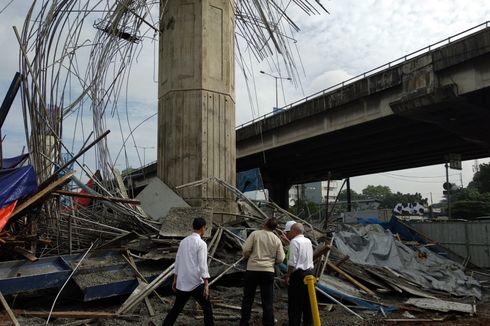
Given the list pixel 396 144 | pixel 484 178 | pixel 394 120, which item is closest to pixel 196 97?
pixel 394 120

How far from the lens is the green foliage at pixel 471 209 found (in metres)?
43.6

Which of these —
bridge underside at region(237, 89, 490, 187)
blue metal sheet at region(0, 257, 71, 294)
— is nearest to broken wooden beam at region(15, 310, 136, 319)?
blue metal sheet at region(0, 257, 71, 294)

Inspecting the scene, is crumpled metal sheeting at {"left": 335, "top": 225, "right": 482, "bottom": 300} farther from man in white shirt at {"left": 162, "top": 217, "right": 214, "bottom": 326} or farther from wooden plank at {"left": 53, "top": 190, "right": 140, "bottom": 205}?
man in white shirt at {"left": 162, "top": 217, "right": 214, "bottom": 326}

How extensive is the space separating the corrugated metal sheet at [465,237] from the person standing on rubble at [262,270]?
39.2 ft

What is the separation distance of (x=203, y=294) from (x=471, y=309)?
4652 millimetres

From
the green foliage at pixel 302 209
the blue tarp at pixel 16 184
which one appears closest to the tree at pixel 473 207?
the green foliage at pixel 302 209

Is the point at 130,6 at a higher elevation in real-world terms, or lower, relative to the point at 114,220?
higher

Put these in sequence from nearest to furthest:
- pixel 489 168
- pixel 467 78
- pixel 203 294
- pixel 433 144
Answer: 1. pixel 203 294
2. pixel 467 78
3. pixel 433 144
4. pixel 489 168

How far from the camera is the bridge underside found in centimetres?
1786

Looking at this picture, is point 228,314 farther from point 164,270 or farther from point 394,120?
point 394,120

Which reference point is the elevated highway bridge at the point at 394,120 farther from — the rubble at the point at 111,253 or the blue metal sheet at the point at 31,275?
the blue metal sheet at the point at 31,275

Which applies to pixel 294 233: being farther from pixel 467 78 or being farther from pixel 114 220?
pixel 467 78

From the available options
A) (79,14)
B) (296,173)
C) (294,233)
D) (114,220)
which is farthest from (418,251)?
(296,173)

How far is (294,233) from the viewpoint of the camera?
5883 millimetres
